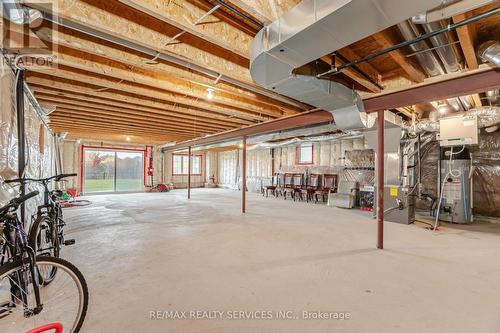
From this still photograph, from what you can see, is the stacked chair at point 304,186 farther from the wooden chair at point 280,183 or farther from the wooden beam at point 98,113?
the wooden beam at point 98,113

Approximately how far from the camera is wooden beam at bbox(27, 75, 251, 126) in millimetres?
3104

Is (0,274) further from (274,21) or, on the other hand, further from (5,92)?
(274,21)

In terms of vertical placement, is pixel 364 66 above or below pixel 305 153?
above

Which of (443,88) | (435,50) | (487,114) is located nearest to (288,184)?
(487,114)

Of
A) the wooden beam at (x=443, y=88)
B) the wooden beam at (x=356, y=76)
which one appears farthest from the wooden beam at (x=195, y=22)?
the wooden beam at (x=443, y=88)

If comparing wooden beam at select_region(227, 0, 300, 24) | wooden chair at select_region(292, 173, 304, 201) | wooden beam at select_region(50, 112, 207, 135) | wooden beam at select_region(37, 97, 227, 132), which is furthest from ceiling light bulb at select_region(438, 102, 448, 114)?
wooden beam at select_region(50, 112, 207, 135)

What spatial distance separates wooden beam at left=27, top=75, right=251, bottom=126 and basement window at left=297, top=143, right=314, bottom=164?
170 inches

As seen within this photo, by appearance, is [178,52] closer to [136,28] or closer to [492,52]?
[136,28]

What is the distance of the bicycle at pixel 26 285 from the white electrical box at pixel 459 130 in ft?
18.2

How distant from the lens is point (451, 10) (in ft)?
4.75

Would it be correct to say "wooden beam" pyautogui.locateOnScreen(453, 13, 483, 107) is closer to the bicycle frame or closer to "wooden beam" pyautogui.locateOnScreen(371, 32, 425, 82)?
"wooden beam" pyautogui.locateOnScreen(371, 32, 425, 82)

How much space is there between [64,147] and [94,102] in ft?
20.9

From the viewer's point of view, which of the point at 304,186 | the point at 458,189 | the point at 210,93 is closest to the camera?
the point at 210,93

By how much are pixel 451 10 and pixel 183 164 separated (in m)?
11.7
